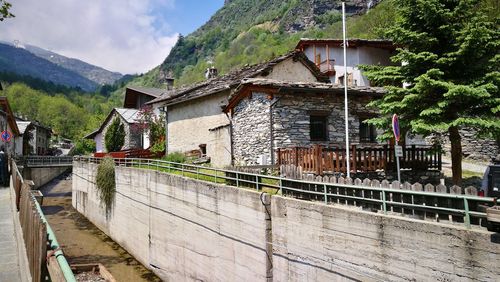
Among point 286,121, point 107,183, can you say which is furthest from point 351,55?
point 107,183

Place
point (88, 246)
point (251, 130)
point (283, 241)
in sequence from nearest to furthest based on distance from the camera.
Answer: point (283, 241)
point (251, 130)
point (88, 246)

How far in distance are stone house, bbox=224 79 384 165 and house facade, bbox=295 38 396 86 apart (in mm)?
8479

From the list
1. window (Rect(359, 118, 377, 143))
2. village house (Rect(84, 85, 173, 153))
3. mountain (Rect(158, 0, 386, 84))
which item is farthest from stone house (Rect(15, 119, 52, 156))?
window (Rect(359, 118, 377, 143))

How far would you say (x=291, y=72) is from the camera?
22.7 metres

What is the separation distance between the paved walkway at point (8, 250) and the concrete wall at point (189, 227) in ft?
17.3

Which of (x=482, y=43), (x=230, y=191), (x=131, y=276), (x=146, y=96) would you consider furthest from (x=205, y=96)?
(x=146, y=96)

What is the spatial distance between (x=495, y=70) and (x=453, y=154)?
311 centimetres

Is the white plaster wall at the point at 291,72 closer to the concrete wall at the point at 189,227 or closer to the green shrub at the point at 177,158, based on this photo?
the green shrub at the point at 177,158

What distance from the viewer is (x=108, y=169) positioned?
78.1ft

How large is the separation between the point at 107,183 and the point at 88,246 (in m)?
3.92

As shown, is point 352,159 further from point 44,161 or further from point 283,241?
point 44,161

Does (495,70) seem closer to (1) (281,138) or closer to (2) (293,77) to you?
(1) (281,138)

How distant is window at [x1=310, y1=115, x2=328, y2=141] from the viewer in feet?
56.3

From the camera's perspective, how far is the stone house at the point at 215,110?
21156 mm
